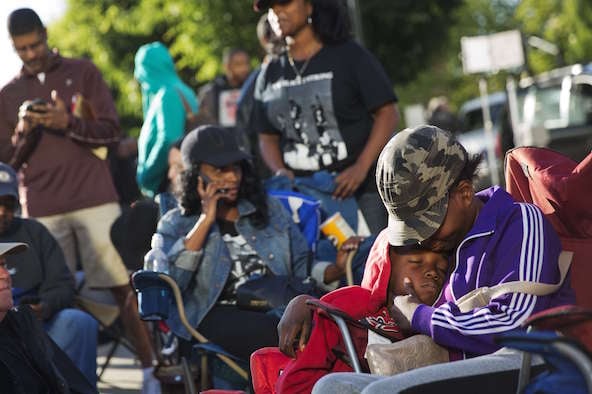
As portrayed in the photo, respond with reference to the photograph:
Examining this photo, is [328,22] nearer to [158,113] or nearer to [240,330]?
[240,330]

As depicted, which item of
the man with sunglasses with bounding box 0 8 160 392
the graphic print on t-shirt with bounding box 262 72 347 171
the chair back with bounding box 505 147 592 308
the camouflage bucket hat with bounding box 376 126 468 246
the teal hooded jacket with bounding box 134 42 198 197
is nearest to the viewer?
the camouflage bucket hat with bounding box 376 126 468 246

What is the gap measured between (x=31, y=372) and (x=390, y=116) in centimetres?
284

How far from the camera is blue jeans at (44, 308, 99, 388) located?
7680mm

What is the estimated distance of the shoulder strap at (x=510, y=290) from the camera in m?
4.70

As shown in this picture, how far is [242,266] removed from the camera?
7469mm

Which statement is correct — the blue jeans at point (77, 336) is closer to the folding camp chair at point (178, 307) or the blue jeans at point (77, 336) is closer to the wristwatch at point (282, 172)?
the folding camp chair at point (178, 307)

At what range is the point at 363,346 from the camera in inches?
207

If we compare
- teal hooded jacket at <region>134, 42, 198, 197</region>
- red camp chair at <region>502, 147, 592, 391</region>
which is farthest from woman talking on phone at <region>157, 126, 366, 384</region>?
red camp chair at <region>502, 147, 592, 391</region>

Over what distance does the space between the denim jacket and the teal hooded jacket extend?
1.86m

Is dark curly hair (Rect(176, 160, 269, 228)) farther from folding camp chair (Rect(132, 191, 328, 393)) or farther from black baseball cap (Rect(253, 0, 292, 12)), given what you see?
black baseball cap (Rect(253, 0, 292, 12))

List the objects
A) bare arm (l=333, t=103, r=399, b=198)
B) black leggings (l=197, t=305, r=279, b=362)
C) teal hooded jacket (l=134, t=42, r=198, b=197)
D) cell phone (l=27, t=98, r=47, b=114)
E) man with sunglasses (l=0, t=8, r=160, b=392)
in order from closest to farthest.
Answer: black leggings (l=197, t=305, r=279, b=362)
bare arm (l=333, t=103, r=399, b=198)
cell phone (l=27, t=98, r=47, b=114)
man with sunglasses (l=0, t=8, r=160, b=392)
teal hooded jacket (l=134, t=42, r=198, b=197)

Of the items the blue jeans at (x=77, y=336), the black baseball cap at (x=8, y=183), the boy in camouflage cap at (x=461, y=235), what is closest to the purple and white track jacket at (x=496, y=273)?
the boy in camouflage cap at (x=461, y=235)

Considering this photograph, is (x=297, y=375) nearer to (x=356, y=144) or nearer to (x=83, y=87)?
(x=356, y=144)

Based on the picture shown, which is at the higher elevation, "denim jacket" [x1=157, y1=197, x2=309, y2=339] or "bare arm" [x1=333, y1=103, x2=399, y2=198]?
"bare arm" [x1=333, y1=103, x2=399, y2=198]
